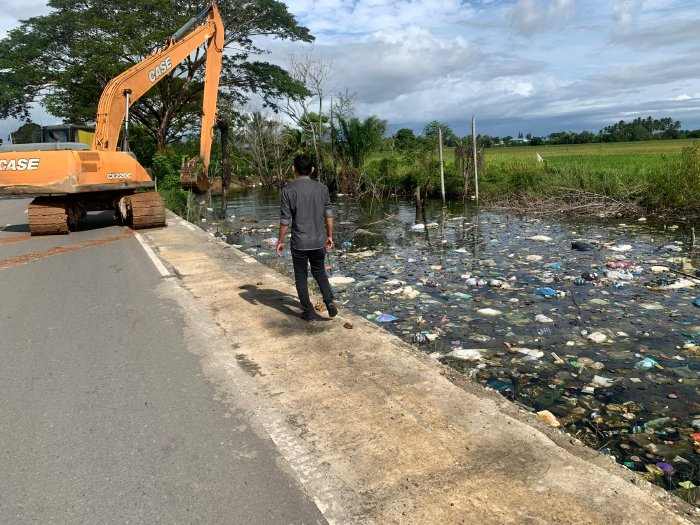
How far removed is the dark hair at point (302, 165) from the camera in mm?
4750

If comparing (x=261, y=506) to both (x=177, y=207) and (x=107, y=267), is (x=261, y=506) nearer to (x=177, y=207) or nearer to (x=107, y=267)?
(x=107, y=267)

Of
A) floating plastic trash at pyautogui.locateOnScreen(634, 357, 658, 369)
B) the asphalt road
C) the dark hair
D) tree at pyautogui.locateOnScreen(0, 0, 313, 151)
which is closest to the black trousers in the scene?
the dark hair

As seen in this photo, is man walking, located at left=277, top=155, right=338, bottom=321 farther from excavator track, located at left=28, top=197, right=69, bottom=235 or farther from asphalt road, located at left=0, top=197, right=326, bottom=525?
excavator track, located at left=28, top=197, right=69, bottom=235

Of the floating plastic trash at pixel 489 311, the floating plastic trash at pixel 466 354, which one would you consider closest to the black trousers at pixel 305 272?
the floating plastic trash at pixel 466 354

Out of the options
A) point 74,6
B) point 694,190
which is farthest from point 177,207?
point 694,190

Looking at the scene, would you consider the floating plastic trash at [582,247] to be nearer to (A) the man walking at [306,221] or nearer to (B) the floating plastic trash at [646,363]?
(B) the floating plastic trash at [646,363]

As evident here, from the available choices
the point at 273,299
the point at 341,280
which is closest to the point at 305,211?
the point at 273,299

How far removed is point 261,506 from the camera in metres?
2.37

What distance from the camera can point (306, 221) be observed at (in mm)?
4879

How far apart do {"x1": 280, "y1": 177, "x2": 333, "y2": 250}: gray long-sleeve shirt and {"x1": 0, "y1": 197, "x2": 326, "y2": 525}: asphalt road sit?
142 centimetres

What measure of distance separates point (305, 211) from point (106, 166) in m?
8.36

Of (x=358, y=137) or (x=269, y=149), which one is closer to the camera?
(x=358, y=137)

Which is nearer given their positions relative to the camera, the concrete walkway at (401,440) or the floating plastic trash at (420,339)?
the concrete walkway at (401,440)

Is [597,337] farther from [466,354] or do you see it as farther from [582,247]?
[582,247]
